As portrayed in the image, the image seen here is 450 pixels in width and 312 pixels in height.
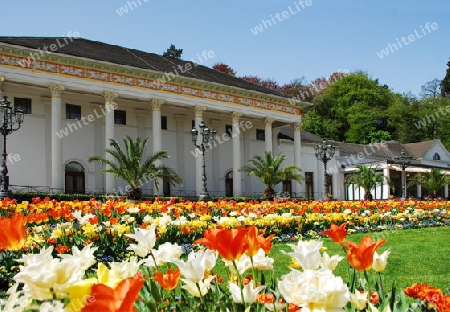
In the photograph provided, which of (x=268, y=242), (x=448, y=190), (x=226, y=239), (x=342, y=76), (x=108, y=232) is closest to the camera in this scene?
(x=226, y=239)

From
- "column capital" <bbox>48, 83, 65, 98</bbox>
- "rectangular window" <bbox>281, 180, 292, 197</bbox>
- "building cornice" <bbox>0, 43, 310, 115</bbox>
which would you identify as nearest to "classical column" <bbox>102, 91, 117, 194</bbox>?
"building cornice" <bbox>0, 43, 310, 115</bbox>

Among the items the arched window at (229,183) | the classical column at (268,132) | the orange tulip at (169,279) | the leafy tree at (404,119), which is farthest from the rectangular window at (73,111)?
the leafy tree at (404,119)

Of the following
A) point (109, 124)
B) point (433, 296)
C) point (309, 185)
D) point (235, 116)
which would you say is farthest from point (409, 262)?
point (309, 185)

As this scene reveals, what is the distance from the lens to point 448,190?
52.1 meters

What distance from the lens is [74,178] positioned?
29.0 m

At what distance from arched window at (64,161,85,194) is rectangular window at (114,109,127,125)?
419 centimetres

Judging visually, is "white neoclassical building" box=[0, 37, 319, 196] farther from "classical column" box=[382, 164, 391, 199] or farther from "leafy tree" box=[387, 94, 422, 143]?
"leafy tree" box=[387, 94, 422, 143]

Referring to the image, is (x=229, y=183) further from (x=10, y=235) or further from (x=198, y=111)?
(x=10, y=235)

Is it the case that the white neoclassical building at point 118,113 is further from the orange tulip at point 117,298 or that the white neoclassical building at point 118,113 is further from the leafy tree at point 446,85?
the leafy tree at point 446,85

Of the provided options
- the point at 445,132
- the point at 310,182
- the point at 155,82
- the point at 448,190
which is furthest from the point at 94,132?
the point at 445,132

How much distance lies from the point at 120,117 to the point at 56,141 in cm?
649

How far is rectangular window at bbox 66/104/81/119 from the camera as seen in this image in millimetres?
28812

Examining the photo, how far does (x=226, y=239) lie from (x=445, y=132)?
70944 mm

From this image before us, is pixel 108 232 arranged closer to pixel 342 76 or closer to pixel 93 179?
pixel 93 179
